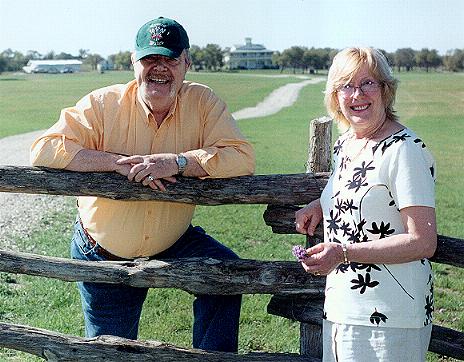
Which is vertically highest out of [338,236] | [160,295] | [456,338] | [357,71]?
[357,71]

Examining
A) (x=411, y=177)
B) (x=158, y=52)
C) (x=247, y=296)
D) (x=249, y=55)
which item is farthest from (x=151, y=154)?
(x=249, y=55)

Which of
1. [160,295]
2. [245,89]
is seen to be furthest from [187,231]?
[245,89]

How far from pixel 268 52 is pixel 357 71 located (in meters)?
107

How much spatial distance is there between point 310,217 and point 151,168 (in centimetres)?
75

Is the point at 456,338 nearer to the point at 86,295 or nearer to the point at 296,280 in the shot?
the point at 296,280

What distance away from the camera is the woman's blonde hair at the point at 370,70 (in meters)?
2.78

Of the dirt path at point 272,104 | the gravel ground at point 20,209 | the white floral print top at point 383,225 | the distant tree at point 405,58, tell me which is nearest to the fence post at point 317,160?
the white floral print top at point 383,225

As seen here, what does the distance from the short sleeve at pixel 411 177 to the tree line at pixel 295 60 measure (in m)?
48.6

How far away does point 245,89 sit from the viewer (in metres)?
67.9

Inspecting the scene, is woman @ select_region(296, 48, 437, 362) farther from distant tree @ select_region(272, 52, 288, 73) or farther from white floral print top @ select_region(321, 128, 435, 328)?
distant tree @ select_region(272, 52, 288, 73)

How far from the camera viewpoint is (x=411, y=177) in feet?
8.53

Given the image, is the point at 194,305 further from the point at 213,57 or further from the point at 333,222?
the point at 213,57

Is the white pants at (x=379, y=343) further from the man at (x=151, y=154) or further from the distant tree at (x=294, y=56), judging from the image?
the distant tree at (x=294, y=56)

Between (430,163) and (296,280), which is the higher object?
(430,163)
